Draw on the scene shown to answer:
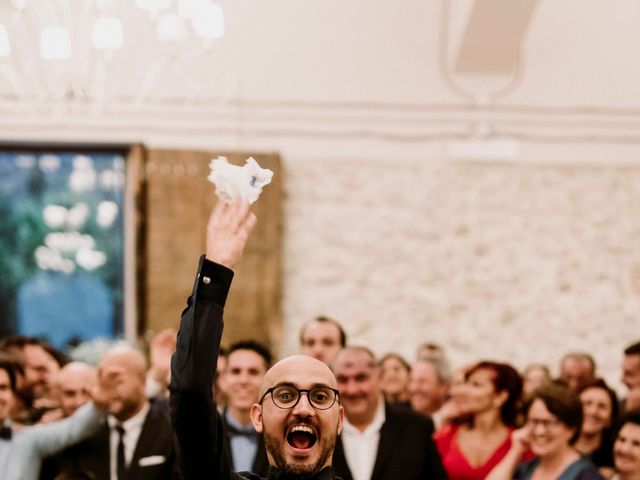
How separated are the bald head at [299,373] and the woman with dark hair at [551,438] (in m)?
2.15

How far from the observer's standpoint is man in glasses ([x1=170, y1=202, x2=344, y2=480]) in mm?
2232

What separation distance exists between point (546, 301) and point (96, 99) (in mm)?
3633

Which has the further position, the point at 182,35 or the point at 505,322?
the point at 505,322

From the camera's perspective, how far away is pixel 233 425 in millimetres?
4793

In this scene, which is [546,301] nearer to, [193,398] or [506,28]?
[506,28]

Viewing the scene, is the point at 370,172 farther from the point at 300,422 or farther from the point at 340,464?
the point at 300,422

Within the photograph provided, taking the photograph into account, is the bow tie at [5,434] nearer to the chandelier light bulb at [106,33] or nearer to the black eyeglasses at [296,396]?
the chandelier light bulb at [106,33]

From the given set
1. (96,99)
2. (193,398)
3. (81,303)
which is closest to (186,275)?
(81,303)

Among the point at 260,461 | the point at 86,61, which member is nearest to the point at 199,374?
the point at 260,461

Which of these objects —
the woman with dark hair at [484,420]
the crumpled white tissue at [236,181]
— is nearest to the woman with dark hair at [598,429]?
the woman with dark hair at [484,420]

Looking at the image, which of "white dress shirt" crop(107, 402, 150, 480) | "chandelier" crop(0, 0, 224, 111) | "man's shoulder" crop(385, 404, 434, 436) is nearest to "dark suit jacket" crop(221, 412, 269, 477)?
"white dress shirt" crop(107, 402, 150, 480)

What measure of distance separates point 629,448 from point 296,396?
2.35 meters

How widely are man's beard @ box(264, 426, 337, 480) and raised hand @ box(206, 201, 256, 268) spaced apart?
0.38 meters

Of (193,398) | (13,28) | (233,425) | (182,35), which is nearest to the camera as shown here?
(193,398)
